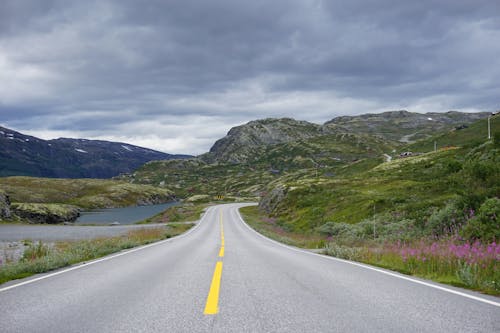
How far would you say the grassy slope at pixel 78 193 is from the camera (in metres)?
157

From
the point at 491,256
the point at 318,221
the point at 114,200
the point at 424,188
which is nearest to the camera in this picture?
the point at 491,256

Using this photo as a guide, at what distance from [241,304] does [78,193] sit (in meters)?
200

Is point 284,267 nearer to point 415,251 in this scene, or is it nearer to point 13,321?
point 415,251

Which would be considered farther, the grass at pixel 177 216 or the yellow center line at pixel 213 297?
the grass at pixel 177 216

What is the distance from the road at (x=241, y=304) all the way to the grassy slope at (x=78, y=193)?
16264cm

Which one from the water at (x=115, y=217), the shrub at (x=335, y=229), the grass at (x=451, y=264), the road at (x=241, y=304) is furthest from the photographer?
the water at (x=115, y=217)

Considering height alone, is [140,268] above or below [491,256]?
below

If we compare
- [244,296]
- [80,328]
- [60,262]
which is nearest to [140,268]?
[60,262]

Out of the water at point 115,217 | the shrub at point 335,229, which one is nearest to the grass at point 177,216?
the water at point 115,217

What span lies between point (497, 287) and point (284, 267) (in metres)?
5.40

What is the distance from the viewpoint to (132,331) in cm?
465

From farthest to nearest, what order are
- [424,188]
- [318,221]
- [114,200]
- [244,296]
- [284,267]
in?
[114,200] → [318,221] → [424,188] → [284,267] → [244,296]

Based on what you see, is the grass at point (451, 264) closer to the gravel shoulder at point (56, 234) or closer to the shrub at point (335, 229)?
the shrub at point (335, 229)

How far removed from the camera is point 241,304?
234 inches
